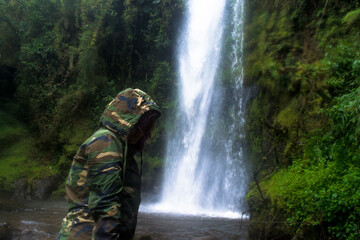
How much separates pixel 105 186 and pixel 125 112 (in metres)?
0.54

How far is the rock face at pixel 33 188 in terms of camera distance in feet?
36.2

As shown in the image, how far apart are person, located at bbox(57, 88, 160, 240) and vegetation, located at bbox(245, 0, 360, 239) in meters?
2.58

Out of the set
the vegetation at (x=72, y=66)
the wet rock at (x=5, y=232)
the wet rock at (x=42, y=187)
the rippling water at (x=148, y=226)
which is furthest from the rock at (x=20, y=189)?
the wet rock at (x=5, y=232)

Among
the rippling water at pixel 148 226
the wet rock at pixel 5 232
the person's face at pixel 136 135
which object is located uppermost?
the person's face at pixel 136 135

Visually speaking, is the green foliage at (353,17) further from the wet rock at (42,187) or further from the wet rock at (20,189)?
the wet rock at (20,189)

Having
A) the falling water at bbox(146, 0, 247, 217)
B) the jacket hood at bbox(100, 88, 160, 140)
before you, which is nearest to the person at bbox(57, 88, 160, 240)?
the jacket hood at bbox(100, 88, 160, 140)

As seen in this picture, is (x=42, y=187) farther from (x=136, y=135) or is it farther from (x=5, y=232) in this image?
(x=136, y=135)

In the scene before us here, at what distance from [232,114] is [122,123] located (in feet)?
36.0

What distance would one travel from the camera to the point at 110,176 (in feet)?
5.60

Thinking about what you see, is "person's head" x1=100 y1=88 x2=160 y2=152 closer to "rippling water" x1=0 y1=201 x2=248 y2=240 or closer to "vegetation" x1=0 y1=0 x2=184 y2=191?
"rippling water" x1=0 y1=201 x2=248 y2=240

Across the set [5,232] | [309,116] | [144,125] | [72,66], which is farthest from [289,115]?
[72,66]

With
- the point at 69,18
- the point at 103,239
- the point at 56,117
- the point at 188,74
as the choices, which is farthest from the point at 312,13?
the point at 69,18

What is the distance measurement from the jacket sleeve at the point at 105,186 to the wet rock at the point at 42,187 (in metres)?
10.8

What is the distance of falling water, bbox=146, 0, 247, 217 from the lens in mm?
12023
